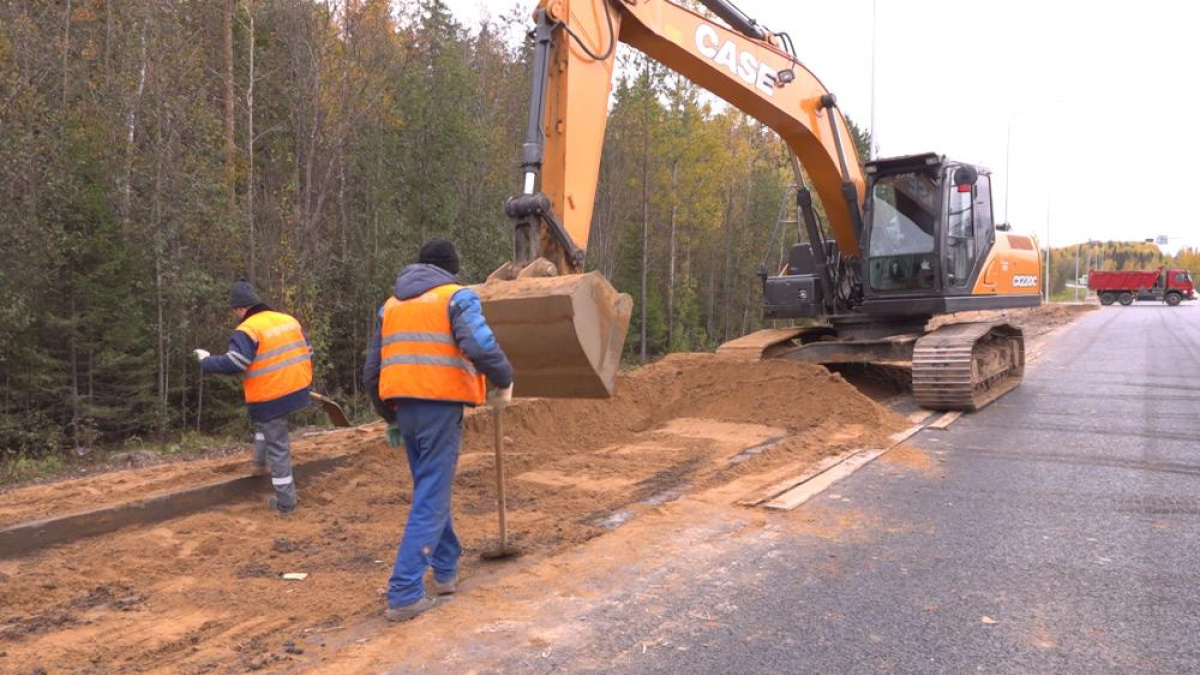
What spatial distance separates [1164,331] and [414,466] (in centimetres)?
2690

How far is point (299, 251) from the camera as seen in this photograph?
48.6 ft

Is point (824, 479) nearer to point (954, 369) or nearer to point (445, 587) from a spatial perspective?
point (445, 587)

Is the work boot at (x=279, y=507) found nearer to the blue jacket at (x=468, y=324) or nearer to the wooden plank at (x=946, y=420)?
the blue jacket at (x=468, y=324)

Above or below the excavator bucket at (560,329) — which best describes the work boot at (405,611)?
below

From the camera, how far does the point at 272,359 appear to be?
5.66 m

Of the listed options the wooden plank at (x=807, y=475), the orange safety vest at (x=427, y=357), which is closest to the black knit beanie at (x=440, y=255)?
the orange safety vest at (x=427, y=357)

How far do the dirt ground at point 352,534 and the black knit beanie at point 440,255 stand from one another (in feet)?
5.57

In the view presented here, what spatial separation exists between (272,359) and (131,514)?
52.5 inches

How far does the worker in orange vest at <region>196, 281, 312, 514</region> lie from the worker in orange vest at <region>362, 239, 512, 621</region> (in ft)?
6.40

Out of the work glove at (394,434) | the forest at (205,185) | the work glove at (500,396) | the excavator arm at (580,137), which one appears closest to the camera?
the work glove at (500,396)

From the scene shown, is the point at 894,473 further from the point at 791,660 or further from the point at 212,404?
the point at 212,404

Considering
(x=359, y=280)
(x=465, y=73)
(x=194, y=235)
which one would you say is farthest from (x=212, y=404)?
(x=465, y=73)

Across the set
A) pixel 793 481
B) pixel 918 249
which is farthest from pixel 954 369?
pixel 793 481

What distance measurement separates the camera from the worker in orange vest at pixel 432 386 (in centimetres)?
386
